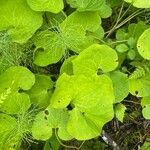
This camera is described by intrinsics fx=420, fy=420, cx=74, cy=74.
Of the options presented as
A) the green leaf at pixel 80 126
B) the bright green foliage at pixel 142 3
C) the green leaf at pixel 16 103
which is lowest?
the green leaf at pixel 80 126

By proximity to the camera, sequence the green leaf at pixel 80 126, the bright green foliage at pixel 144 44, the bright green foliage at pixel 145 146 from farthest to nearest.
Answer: the bright green foliage at pixel 145 146 < the bright green foliage at pixel 144 44 < the green leaf at pixel 80 126

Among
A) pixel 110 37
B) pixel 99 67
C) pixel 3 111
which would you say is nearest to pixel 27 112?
pixel 3 111

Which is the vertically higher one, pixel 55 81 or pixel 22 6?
pixel 22 6

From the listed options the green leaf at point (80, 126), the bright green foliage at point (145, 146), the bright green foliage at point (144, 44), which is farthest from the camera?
the bright green foliage at point (145, 146)

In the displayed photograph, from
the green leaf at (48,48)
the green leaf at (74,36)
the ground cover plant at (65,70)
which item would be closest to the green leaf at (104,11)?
the ground cover plant at (65,70)

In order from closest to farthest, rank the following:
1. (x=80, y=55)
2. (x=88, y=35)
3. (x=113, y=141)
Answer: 1. (x=80, y=55)
2. (x=88, y=35)
3. (x=113, y=141)

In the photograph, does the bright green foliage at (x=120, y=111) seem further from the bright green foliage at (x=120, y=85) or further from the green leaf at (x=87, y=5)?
the green leaf at (x=87, y=5)

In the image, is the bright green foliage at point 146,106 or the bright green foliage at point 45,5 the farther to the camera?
the bright green foliage at point 146,106

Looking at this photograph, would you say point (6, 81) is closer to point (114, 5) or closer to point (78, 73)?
point (78, 73)
